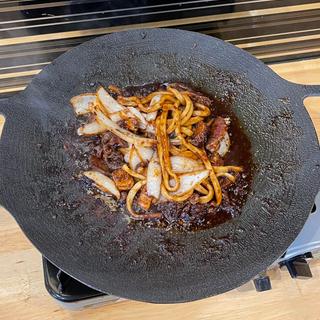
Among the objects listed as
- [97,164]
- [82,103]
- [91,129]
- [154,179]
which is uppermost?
[82,103]

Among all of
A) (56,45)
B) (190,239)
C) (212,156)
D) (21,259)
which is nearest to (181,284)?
(190,239)

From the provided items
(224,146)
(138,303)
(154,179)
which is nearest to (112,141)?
(154,179)

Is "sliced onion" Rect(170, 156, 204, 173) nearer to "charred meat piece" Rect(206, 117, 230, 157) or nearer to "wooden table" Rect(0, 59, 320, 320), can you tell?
"charred meat piece" Rect(206, 117, 230, 157)

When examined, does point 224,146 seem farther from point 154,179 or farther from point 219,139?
point 154,179

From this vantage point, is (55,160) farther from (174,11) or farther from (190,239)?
(174,11)

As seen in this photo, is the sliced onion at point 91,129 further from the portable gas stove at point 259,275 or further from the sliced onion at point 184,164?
the portable gas stove at point 259,275

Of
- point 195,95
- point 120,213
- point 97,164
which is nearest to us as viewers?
point 120,213
